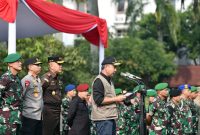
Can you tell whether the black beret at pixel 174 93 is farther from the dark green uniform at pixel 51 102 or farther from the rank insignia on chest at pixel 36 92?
the rank insignia on chest at pixel 36 92

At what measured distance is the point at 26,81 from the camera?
31.1ft

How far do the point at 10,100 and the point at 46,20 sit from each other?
2725mm

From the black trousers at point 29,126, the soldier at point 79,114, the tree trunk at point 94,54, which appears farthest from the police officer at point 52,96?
the tree trunk at point 94,54

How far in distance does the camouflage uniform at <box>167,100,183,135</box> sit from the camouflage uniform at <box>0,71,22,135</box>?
383cm

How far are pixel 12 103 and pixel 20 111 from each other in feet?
0.74

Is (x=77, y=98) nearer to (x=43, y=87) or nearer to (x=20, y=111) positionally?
(x=43, y=87)

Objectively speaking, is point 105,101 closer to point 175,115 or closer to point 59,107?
point 59,107

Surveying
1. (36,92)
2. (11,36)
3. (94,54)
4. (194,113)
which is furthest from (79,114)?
(94,54)

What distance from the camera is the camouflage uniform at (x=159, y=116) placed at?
36.2 feet

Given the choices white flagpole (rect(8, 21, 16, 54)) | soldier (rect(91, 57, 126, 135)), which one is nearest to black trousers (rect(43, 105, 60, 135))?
white flagpole (rect(8, 21, 16, 54))

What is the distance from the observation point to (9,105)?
8812mm

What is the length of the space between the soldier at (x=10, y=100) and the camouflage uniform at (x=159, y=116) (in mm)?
3083

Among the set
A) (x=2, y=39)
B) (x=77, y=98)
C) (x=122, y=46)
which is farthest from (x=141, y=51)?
(x=77, y=98)

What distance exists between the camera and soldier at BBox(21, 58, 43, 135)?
9.52m
